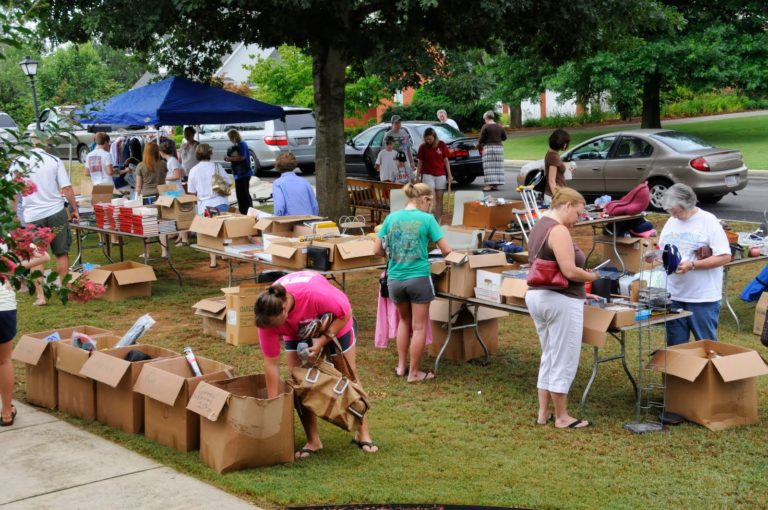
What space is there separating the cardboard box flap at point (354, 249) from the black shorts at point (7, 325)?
347 centimetres

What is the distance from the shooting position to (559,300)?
6.68 meters

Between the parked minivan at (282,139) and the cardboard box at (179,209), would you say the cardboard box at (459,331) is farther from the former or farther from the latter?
the parked minivan at (282,139)

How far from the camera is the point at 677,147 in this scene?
55.6 feet

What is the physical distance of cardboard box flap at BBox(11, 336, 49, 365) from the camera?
7590 mm

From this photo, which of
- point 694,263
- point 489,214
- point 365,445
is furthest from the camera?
point 489,214

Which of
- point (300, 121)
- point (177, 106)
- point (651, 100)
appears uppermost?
point (651, 100)

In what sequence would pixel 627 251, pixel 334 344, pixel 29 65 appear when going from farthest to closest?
1. pixel 29 65
2. pixel 627 251
3. pixel 334 344

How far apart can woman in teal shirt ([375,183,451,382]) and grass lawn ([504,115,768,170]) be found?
57.1 ft

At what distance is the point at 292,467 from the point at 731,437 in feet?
9.94

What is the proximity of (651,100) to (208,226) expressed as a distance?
2281 cm

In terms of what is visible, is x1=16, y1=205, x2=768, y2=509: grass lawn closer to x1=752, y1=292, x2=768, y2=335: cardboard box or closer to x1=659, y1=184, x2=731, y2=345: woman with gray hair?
x1=752, y1=292, x2=768, y2=335: cardboard box

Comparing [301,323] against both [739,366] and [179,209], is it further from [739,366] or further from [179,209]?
[179,209]

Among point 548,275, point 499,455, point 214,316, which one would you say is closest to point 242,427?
point 499,455

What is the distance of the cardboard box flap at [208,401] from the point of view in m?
5.95
